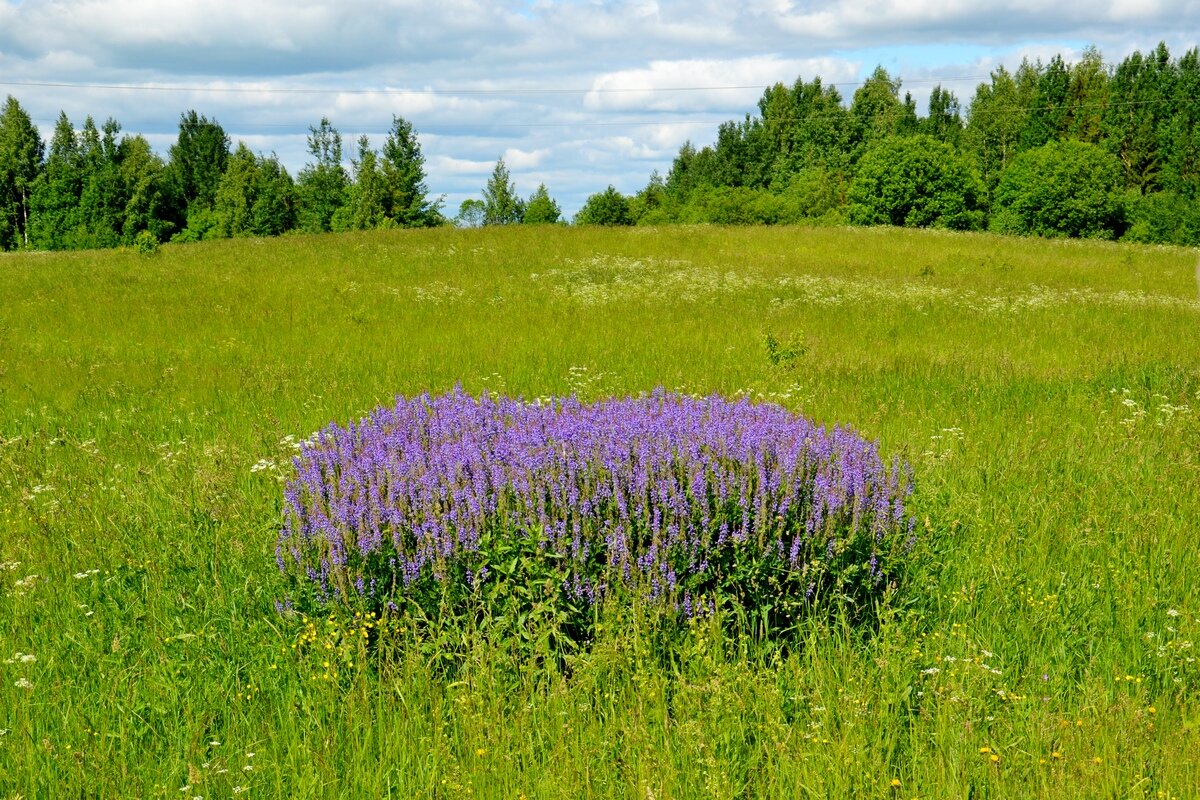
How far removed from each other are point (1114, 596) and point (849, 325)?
990 centimetres

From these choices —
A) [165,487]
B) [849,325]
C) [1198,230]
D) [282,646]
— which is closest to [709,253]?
[849,325]

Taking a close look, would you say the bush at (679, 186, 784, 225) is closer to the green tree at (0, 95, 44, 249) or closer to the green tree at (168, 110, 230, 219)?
the green tree at (168, 110, 230, 219)

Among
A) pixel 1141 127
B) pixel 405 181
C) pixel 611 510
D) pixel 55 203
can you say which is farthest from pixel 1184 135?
pixel 55 203

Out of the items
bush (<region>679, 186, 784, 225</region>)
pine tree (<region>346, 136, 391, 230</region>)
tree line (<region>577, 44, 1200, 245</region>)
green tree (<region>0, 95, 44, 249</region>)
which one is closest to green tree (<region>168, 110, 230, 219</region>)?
green tree (<region>0, 95, 44, 249</region>)

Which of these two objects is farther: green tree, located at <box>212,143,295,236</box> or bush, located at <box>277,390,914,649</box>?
green tree, located at <box>212,143,295,236</box>

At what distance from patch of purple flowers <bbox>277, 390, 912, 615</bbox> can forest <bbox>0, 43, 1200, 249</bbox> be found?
51493 millimetres

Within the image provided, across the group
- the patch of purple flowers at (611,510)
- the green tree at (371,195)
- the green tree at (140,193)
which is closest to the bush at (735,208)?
the green tree at (371,195)

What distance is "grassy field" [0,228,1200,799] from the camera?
3.04 metres

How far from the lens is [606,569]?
381 centimetres

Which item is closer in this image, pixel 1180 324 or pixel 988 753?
pixel 988 753

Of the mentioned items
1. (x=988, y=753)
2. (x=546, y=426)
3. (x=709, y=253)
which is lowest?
(x=988, y=753)

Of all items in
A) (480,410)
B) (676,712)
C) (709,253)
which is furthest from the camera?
(709,253)

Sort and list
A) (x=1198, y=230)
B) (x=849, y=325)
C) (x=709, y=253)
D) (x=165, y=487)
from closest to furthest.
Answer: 1. (x=165, y=487)
2. (x=849, y=325)
3. (x=709, y=253)
4. (x=1198, y=230)

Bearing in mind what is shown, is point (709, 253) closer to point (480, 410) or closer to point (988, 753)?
point (480, 410)
